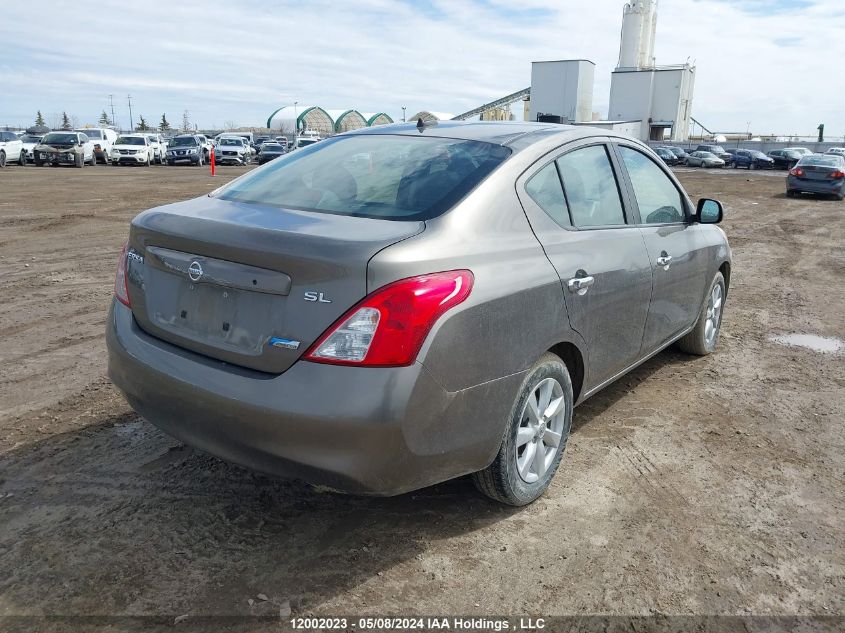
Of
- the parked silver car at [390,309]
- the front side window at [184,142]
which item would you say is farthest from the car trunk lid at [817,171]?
the front side window at [184,142]

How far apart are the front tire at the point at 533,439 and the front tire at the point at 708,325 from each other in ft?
7.70

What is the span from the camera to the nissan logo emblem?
2.76 metres

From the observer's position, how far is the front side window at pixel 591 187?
3.60 metres

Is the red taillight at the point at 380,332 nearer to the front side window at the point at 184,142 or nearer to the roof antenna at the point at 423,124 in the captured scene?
the roof antenna at the point at 423,124

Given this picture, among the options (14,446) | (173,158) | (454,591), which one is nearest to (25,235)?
(14,446)

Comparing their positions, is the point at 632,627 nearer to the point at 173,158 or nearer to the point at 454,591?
the point at 454,591

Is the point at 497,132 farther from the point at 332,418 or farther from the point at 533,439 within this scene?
the point at 332,418

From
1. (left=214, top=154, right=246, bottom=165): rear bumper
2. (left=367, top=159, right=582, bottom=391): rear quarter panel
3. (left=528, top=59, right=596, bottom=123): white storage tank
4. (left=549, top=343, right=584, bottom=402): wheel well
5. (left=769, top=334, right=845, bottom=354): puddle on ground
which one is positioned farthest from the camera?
(left=528, top=59, right=596, bottom=123): white storage tank

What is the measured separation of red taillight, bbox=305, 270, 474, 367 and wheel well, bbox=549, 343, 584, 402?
1.03m

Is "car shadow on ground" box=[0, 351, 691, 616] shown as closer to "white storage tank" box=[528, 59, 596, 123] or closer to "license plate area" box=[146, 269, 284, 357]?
"license plate area" box=[146, 269, 284, 357]

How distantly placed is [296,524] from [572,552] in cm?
120

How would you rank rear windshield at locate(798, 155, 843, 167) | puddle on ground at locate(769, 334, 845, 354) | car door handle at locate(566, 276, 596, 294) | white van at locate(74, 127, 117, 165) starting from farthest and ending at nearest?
white van at locate(74, 127, 117, 165), rear windshield at locate(798, 155, 843, 167), puddle on ground at locate(769, 334, 845, 354), car door handle at locate(566, 276, 596, 294)

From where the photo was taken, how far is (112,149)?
35.2 metres

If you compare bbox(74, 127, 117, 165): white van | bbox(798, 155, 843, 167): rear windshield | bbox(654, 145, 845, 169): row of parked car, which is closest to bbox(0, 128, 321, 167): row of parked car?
bbox(74, 127, 117, 165): white van
